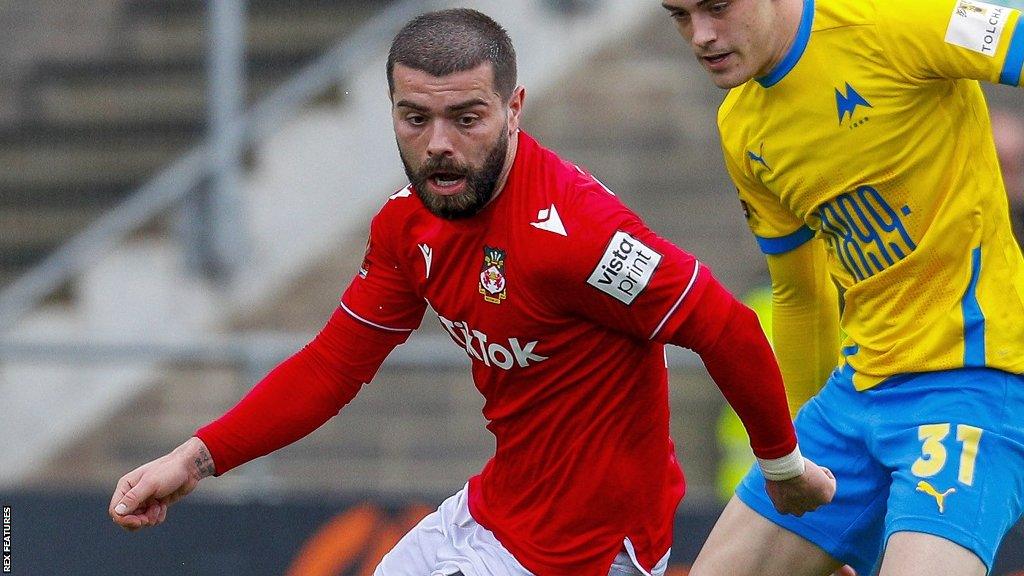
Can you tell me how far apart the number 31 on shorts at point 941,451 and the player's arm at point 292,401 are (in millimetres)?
1271

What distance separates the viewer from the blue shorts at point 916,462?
353 centimetres

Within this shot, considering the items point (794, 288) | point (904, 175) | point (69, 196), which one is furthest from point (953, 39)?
point (69, 196)

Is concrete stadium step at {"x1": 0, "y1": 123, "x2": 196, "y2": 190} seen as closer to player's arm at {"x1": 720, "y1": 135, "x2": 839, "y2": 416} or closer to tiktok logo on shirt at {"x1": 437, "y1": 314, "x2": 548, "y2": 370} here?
player's arm at {"x1": 720, "y1": 135, "x2": 839, "y2": 416}

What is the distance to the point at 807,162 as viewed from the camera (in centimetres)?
375

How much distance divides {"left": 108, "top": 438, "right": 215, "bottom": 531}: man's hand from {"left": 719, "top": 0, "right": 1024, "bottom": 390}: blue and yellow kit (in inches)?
62.2

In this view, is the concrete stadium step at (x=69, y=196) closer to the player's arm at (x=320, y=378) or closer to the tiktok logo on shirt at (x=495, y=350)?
the player's arm at (x=320, y=378)

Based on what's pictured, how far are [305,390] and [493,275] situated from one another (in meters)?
0.65

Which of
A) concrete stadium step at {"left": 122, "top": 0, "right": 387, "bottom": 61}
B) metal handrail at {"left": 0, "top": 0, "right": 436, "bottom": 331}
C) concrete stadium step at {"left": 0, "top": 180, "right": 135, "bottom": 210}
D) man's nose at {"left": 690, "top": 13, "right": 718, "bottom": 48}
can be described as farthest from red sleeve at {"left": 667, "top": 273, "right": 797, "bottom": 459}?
concrete stadium step at {"left": 0, "top": 180, "right": 135, "bottom": 210}

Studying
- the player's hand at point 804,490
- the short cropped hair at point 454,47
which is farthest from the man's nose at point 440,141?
the player's hand at point 804,490

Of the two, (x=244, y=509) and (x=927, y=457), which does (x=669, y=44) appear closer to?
(x=244, y=509)

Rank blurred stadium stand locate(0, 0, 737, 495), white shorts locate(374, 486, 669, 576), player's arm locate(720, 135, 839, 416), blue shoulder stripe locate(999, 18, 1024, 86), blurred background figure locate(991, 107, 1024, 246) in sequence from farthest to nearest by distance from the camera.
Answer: blurred stadium stand locate(0, 0, 737, 495), blurred background figure locate(991, 107, 1024, 246), player's arm locate(720, 135, 839, 416), white shorts locate(374, 486, 669, 576), blue shoulder stripe locate(999, 18, 1024, 86)

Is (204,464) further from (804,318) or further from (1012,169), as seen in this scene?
(1012,169)

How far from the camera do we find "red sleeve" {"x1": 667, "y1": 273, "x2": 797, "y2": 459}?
334cm

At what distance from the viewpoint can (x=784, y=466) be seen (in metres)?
3.52
